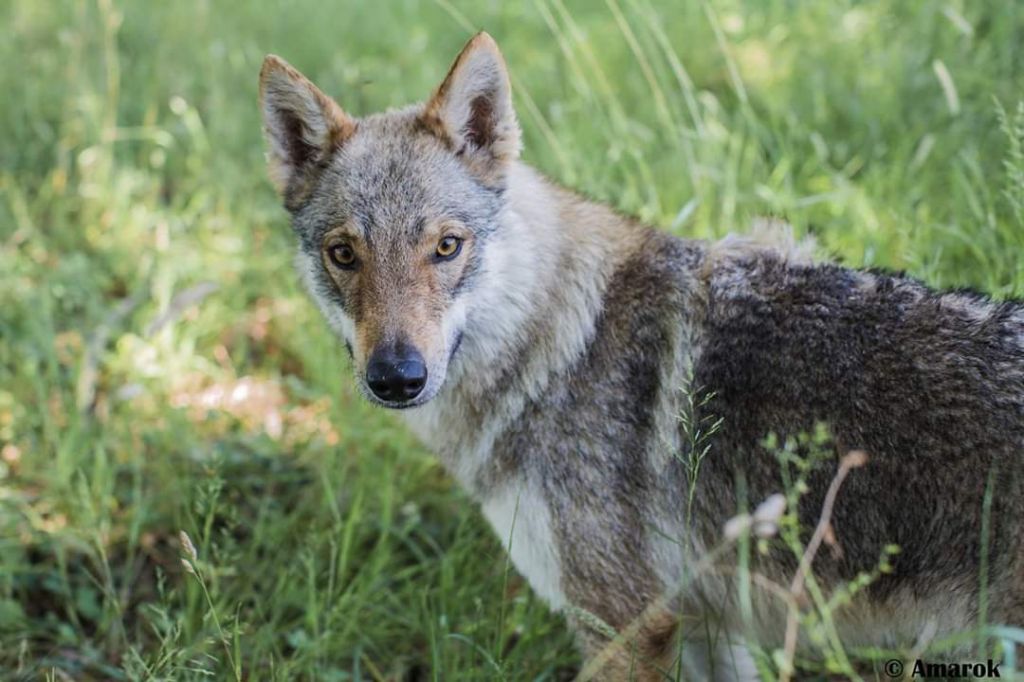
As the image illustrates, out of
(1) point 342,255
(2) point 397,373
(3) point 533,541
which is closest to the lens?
(2) point 397,373

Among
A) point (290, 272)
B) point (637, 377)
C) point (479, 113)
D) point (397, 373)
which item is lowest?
point (637, 377)

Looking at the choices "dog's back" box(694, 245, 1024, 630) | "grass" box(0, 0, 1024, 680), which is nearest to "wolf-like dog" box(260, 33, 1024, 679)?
"dog's back" box(694, 245, 1024, 630)

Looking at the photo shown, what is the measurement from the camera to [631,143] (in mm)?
4809

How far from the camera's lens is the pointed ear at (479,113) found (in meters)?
3.18

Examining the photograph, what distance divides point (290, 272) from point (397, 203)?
253cm

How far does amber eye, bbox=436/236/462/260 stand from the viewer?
10.2ft

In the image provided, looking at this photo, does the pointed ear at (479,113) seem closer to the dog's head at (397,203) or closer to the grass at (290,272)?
the dog's head at (397,203)

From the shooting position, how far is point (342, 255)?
317cm

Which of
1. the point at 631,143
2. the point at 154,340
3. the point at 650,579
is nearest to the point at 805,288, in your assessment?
the point at 650,579

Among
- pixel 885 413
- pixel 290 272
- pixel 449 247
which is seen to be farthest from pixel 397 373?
pixel 290 272

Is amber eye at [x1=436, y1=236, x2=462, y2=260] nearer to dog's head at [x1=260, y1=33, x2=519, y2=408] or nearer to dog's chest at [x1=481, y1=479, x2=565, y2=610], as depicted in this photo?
dog's head at [x1=260, y1=33, x2=519, y2=408]

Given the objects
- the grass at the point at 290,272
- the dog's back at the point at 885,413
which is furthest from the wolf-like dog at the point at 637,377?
the grass at the point at 290,272

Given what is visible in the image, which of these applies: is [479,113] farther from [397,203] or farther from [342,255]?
[342,255]

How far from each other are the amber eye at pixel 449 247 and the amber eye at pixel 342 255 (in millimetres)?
284
